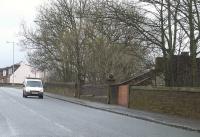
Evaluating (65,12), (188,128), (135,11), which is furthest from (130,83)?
(65,12)

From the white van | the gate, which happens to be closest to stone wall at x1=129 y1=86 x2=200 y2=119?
the gate

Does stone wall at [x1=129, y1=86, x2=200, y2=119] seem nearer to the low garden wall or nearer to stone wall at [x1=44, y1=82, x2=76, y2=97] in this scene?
the low garden wall

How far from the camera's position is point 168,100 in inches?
1182

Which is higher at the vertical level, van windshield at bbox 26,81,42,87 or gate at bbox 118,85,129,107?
van windshield at bbox 26,81,42,87

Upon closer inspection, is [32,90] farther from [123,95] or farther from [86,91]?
[123,95]

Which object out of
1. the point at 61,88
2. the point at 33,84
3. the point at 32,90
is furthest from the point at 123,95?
the point at 61,88

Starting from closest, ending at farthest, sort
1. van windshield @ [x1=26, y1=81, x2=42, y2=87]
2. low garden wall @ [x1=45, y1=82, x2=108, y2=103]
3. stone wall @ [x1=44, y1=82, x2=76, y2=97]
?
1. low garden wall @ [x1=45, y1=82, x2=108, y2=103]
2. van windshield @ [x1=26, y1=81, x2=42, y2=87]
3. stone wall @ [x1=44, y1=82, x2=76, y2=97]

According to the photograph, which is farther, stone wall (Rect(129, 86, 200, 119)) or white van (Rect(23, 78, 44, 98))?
white van (Rect(23, 78, 44, 98))

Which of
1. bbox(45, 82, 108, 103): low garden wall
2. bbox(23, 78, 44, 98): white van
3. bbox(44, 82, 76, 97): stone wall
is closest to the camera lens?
bbox(45, 82, 108, 103): low garden wall

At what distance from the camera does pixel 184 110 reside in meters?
27.8

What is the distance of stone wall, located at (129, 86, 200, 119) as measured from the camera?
26766 millimetres

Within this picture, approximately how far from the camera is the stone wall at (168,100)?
2677 centimetres

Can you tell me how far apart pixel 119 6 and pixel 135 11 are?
3.66ft

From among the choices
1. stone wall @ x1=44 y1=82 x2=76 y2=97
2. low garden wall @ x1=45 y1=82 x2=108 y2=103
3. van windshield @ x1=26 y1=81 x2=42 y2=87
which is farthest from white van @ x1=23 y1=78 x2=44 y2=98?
stone wall @ x1=44 y1=82 x2=76 y2=97
